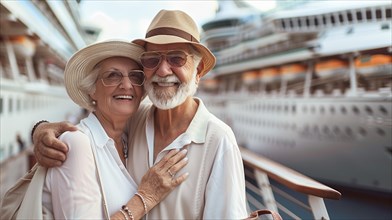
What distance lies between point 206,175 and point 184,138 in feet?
0.44

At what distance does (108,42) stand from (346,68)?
131 inches

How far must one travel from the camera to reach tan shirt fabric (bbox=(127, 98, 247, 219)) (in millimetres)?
971

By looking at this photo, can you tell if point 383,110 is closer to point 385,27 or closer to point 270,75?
point 385,27

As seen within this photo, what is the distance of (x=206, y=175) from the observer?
1013 millimetres

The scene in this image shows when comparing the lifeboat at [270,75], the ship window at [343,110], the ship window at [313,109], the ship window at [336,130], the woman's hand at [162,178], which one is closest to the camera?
the woman's hand at [162,178]

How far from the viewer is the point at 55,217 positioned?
2.86ft

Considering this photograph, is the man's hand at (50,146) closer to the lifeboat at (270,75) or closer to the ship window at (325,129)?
the ship window at (325,129)

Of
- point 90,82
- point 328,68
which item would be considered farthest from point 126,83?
point 328,68

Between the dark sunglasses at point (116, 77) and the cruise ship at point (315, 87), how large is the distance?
1.72 meters

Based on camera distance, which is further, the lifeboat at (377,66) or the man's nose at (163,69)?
the lifeboat at (377,66)

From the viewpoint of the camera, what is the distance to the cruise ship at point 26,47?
2.34m

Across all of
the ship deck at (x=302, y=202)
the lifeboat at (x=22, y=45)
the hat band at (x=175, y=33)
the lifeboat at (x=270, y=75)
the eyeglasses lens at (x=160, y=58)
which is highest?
the lifeboat at (x=22, y=45)

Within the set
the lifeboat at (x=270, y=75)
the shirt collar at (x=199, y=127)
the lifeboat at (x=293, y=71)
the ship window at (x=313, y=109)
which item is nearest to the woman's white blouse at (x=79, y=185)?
the shirt collar at (x=199, y=127)

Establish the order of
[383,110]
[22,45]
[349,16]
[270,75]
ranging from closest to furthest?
1. [383,110]
2. [349,16]
3. [22,45]
4. [270,75]
